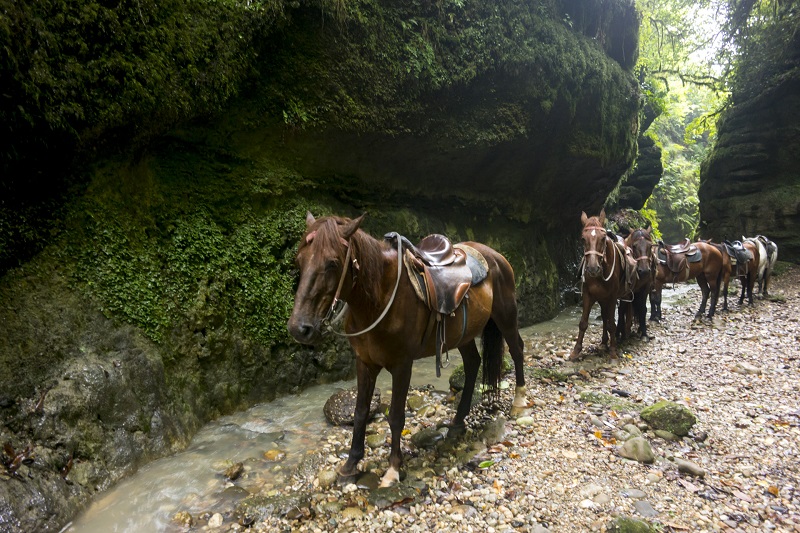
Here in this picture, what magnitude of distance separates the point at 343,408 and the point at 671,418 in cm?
362

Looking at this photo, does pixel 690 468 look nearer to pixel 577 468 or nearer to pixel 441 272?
pixel 577 468

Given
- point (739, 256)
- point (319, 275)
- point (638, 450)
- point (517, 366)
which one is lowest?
point (638, 450)

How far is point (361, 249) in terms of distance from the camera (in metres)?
3.09

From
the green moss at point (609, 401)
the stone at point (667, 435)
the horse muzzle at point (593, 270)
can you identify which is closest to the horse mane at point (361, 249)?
the stone at point (667, 435)

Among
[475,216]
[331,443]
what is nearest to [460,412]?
[331,443]

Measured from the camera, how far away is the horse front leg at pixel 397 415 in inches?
136

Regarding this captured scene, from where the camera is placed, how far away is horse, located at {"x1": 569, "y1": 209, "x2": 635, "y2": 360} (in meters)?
6.81

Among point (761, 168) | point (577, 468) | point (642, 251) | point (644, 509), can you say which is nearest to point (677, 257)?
point (642, 251)

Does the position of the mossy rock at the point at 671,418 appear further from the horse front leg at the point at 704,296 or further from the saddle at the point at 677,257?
the horse front leg at the point at 704,296

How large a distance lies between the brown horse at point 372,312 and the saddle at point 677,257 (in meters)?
9.04

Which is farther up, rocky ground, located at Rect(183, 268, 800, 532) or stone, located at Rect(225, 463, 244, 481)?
rocky ground, located at Rect(183, 268, 800, 532)

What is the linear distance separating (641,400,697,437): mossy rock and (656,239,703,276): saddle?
26.6 ft

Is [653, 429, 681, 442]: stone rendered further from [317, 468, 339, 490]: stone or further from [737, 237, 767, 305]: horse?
[737, 237, 767, 305]: horse

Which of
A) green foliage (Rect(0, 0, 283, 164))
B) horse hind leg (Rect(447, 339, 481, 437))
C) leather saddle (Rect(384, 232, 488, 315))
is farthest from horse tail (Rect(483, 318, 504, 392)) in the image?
green foliage (Rect(0, 0, 283, 164))
